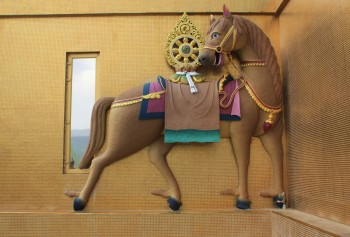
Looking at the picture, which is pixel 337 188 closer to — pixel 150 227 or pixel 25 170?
pixel 150 227

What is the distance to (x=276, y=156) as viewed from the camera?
389cm

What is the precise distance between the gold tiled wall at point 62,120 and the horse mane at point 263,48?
0.91 ft

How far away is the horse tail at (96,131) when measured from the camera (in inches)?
155

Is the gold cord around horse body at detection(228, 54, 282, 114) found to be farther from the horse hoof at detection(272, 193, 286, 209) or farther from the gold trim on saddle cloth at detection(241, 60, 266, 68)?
the horse hoof at detection(272, 193, 286, 209)

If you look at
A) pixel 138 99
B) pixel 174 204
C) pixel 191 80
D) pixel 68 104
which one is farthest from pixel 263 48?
pixel 68 104

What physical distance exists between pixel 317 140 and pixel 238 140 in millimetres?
766

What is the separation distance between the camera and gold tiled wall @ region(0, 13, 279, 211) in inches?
154

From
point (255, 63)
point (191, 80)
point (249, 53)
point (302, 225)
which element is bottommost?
point (302, 225)

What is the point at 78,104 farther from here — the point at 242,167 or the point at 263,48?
the point at 263,48

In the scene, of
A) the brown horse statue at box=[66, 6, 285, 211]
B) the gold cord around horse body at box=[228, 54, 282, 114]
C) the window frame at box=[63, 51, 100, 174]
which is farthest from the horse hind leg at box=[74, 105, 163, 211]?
the gold cord around horse body at box=[228, 54, 282, 114]

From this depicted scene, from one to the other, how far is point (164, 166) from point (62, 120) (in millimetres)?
1101

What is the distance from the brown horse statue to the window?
0.14 m

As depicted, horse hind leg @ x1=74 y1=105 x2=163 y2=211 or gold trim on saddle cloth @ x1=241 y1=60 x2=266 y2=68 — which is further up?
gold trim on saddle cloth @ x1=241 y1=60 x2=266 y2=68

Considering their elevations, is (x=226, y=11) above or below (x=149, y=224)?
above
